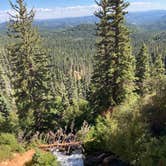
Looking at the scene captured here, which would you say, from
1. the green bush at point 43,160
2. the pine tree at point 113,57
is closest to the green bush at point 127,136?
the green bush at point 43,160

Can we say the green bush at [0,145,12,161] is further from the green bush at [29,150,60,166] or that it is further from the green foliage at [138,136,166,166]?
the green foliage at [138,136,166,166]

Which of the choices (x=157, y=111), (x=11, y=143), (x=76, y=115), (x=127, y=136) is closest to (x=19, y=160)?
(x=11, y=143)

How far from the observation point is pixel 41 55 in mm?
34875

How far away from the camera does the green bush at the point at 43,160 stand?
59.7 ft

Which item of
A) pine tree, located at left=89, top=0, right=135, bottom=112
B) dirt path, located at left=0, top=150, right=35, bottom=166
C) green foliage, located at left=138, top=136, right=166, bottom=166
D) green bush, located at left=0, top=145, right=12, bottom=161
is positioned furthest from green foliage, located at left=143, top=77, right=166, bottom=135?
pine tree, located at left=89, top=0, right=135, bottom=112

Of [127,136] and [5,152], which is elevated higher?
[127,136]

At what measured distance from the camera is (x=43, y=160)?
1822 cm

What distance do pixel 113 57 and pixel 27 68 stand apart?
823 cm

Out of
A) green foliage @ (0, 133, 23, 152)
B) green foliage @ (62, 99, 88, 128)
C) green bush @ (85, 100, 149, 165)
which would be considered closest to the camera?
green bush @ (85, 100, 149, 165)

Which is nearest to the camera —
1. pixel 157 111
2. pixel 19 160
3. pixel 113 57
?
pixel 157 111

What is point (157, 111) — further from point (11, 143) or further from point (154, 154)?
point (11, 143)

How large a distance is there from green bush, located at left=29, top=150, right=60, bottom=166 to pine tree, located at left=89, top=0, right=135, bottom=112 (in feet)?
44.8

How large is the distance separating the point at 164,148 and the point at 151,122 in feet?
10.8

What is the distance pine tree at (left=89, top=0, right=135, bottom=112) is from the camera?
102ft
